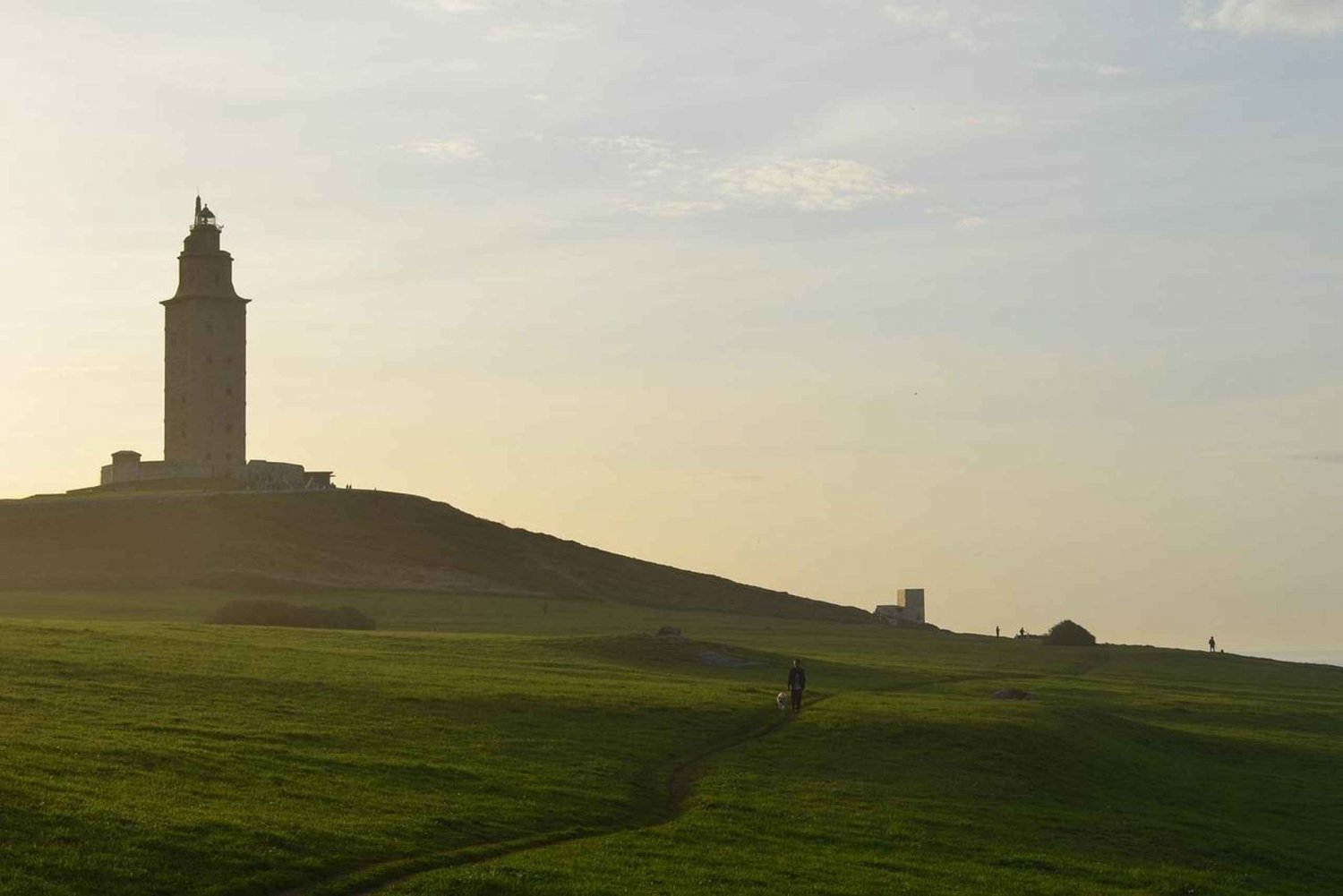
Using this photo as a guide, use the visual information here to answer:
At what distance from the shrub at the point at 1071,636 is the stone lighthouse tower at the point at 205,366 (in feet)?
277

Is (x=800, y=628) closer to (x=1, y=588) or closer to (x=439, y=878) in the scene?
(x=1, y=588)

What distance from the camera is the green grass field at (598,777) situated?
36188mm

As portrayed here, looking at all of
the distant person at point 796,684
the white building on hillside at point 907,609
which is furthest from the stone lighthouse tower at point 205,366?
the distant person at point 796,684

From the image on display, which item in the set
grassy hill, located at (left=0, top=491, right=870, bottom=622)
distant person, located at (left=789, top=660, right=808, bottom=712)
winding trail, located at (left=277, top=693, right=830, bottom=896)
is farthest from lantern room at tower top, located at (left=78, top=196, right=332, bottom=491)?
winding trail, located at (left=277, top=693, right=830, bottom=896)

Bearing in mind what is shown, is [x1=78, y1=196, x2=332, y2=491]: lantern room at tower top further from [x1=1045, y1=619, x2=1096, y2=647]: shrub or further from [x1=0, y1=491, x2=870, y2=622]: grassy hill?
[x1=1045, y1=619, x2=1096, y2=647]: shrub

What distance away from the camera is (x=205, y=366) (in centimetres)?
17525

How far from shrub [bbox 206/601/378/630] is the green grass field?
1314 cm

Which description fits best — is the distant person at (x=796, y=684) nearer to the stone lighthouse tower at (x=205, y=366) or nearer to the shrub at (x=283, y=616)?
the shrub at (x=283, y=616)

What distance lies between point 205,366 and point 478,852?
5712 inches

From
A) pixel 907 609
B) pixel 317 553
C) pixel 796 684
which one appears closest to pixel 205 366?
pixel 317 553

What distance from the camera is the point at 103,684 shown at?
181 ft

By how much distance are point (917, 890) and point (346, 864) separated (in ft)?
42.3

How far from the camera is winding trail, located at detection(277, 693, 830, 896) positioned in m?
34.0

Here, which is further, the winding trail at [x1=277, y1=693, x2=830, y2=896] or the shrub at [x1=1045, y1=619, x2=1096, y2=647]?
the shrub at [x1=1045, y1=619, x2=1096, y2=647]
